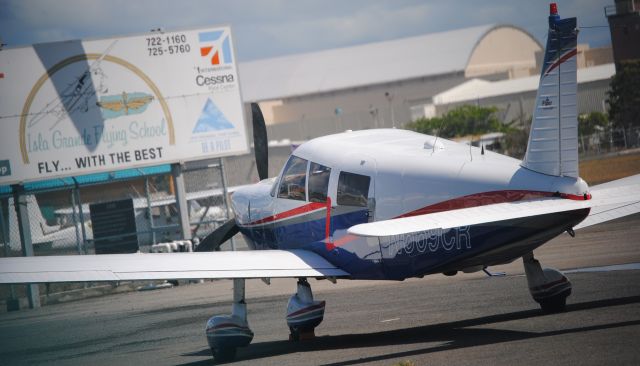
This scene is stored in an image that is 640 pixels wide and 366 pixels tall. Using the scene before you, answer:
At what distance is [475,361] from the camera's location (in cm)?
1037

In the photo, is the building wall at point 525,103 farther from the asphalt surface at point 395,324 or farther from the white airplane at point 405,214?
the white airplane at point 405,214

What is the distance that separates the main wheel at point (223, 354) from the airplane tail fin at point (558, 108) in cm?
475

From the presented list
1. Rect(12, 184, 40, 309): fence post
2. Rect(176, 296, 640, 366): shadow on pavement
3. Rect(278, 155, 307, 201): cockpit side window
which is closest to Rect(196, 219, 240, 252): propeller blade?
Rect(278, 155, 307, 201): cockpit side window

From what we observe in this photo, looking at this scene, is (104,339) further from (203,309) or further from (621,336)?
(621,336)

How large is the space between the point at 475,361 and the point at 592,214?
390 centimetres

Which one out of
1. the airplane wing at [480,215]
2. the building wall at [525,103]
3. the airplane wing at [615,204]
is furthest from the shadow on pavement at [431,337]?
the building wall at [525,103]

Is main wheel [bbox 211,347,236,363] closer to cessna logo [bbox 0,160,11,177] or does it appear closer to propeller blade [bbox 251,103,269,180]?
propeller blade [bbox 251,103,269,180]

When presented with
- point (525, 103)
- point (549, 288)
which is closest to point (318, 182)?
point (549, 288)

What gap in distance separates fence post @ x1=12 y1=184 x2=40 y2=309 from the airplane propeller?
35.1 feet

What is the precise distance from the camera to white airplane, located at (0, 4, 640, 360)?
37.7ft

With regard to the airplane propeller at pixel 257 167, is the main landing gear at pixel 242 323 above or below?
below

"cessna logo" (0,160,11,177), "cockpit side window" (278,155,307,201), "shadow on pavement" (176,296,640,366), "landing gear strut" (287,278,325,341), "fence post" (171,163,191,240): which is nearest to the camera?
"shadow on pavement" (176,296,640,366)

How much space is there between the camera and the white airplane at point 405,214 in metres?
11.5

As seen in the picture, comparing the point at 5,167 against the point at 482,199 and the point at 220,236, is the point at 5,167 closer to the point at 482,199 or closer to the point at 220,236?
the point at 220,236
